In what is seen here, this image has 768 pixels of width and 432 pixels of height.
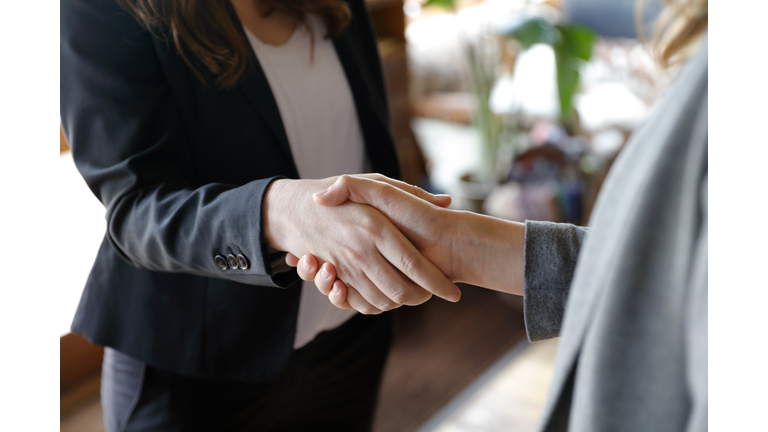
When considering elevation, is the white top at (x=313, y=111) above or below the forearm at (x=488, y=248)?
above

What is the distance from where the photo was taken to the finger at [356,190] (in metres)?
0.44

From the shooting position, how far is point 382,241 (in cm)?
44

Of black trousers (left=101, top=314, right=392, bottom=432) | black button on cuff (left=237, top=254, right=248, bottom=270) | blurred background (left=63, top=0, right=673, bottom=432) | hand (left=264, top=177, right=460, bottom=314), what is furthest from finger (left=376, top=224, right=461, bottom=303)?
blurred background (left=63, top=0, right=673, bottom=432)

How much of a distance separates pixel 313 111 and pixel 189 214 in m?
0.14

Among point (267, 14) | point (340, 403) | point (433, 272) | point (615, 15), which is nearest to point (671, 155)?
point (433, 272)

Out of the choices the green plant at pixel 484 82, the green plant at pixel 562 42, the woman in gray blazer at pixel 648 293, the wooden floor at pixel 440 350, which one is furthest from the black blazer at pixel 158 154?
the green plant at pixel 562 42

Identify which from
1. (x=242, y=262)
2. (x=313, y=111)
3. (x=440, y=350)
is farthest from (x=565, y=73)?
(x=242, y=262)

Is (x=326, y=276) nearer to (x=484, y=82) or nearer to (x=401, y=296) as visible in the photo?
(x=401, y=296)

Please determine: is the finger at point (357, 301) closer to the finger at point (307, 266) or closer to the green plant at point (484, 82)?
the finger at point (307, 266)

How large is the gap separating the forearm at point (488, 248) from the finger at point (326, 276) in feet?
0.30

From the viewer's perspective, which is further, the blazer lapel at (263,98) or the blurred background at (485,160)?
the blurred background at (485,160)

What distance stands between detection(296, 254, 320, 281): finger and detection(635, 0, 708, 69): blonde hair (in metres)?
0.29
